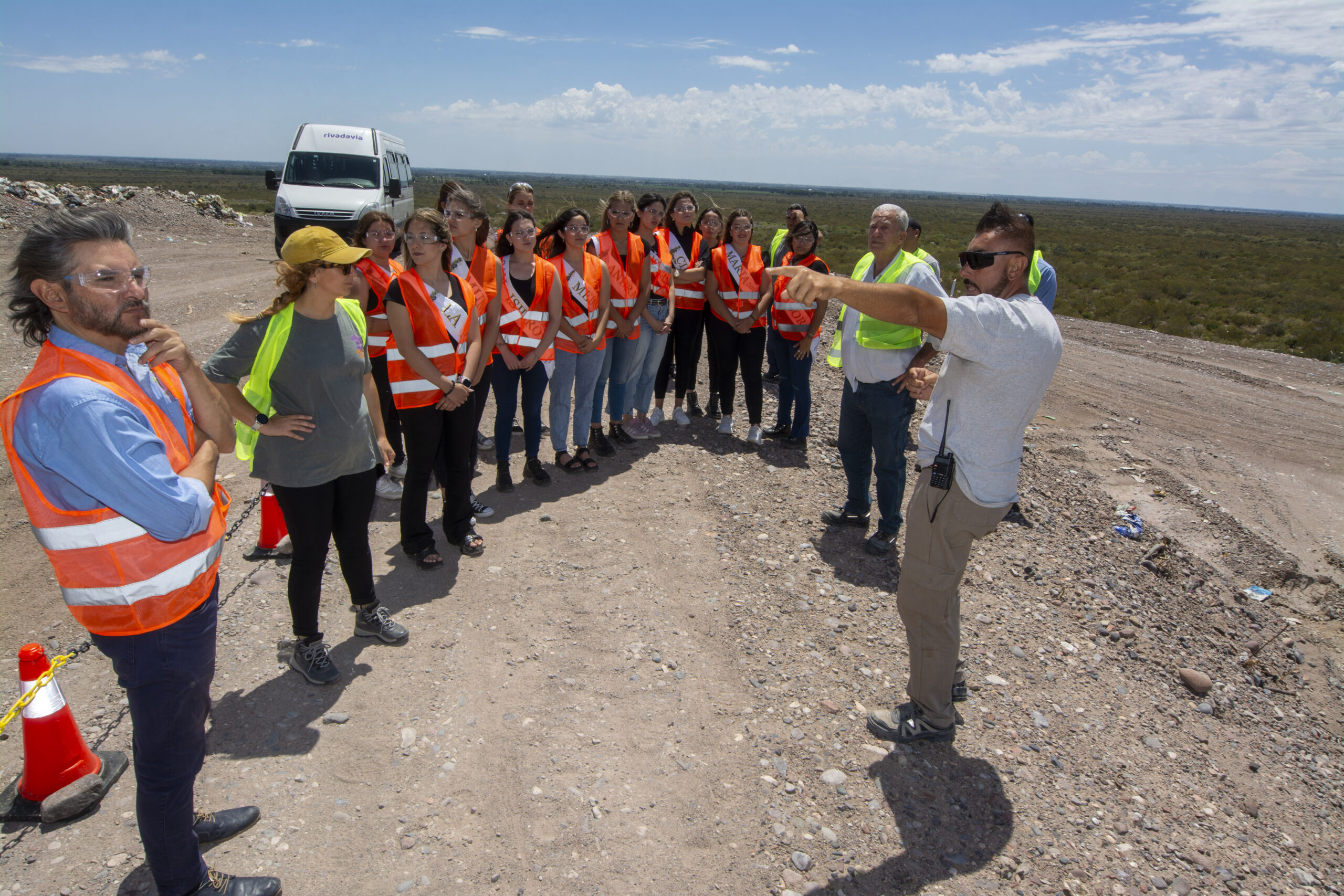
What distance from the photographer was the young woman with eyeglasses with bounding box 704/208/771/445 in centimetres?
635

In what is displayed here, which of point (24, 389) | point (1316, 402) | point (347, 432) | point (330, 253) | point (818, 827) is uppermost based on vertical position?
point (330, 253)

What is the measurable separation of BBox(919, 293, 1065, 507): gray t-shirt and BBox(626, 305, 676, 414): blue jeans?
386 centimetres

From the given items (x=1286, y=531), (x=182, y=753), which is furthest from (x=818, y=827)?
(x=1286, y=531)

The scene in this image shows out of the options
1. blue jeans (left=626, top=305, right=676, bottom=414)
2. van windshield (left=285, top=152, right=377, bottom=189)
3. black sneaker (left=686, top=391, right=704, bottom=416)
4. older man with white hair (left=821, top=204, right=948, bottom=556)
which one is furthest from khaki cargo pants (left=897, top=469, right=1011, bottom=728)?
van windshield (left=285, top=152, right=377, bottom=189)

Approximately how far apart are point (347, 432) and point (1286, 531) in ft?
23.9

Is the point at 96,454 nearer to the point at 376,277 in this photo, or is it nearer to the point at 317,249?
the point at 317,249

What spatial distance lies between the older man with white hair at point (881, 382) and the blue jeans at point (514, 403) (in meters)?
2.28

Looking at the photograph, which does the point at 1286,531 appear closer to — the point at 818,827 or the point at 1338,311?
the point at 818,827

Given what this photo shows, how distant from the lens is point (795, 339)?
632 cm

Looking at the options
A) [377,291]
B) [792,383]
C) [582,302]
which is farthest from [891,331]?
[377,291]

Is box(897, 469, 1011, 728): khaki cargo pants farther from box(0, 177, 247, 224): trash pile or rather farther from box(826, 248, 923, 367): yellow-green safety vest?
box(0, 177, 247, 224): trash pile

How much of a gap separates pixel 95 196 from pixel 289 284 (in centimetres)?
2335

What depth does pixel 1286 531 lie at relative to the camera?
19.7 ft

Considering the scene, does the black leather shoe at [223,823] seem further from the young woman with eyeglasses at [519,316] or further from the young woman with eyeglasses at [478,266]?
the young woman with eyeglasses at [519,316]
